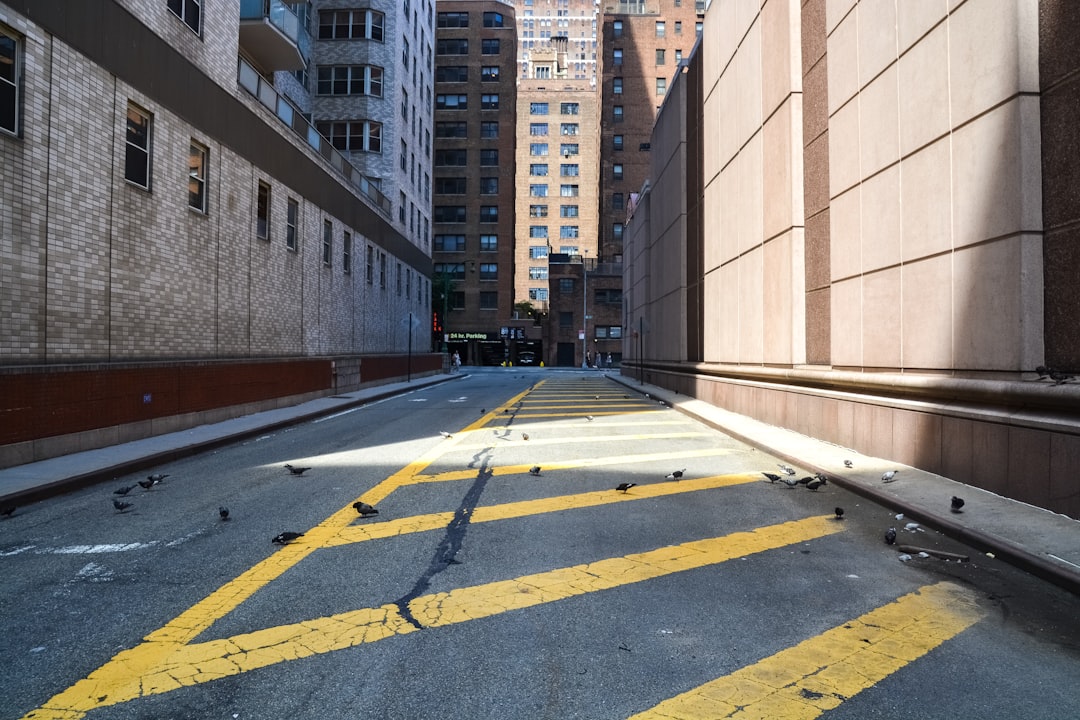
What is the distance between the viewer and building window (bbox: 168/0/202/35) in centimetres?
1440

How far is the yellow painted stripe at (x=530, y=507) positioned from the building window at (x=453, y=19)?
7905 cm

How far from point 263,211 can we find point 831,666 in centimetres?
1931

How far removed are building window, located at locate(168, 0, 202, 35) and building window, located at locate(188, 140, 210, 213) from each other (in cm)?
259

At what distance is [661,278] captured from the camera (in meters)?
28.0

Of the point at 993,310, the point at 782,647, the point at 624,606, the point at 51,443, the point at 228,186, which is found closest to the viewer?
the point at 782,647

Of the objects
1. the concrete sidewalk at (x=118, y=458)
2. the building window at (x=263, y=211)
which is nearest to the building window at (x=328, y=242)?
the building window at (x=263, y=211)

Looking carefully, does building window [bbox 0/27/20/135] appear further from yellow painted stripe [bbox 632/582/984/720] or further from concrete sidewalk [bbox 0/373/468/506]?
yellow painted stripe [bbox 632/582/984/720]

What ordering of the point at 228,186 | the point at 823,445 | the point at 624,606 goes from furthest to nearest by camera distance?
the point at 228,186 < the point at 823,445 < the point at 624,606

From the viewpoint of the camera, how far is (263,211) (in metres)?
19.3

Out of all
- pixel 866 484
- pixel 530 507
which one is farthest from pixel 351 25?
pixel 866 484

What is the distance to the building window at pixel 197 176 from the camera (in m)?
14.9

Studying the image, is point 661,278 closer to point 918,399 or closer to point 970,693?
point 918,399

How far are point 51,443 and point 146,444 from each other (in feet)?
5.21

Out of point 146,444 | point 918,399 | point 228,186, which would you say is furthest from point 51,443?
point 918,399
